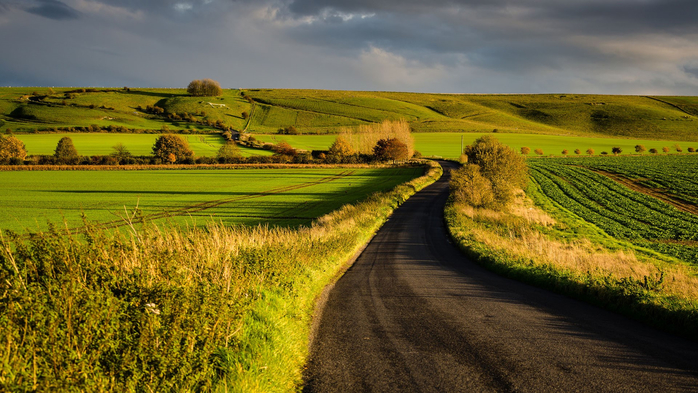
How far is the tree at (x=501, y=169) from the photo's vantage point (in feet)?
129

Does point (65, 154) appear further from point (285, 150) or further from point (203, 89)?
point (203, 89)

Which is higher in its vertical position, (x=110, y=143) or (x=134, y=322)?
(x=110, y=143)

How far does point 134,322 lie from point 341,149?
88340 mm

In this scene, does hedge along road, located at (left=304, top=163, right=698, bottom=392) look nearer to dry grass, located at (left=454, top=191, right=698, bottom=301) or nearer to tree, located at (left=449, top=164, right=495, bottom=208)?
dry grass, located at (left=454, top=191, right=698, bottom=301)

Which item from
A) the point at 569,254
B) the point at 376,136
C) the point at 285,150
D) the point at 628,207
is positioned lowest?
the point at 569,254

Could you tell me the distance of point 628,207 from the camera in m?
40.2

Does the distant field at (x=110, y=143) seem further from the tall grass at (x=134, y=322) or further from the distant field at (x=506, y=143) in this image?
the tall grass at (x=134, y=322)

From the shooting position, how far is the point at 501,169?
1564 inches

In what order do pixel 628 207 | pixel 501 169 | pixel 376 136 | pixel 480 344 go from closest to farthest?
pixel 480 344 → pixel 501 169 → pixel 628 207 → pixel 376 136

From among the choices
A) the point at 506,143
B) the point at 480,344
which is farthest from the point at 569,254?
the point at 506,143

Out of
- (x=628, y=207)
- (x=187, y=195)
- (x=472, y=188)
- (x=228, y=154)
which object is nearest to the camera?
(x=472, y=188)

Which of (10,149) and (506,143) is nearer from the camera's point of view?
(10,149)

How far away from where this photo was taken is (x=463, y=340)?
25.9 feet

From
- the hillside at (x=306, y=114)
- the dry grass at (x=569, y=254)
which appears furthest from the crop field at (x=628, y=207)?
the hillside at (x=306, y=114)
